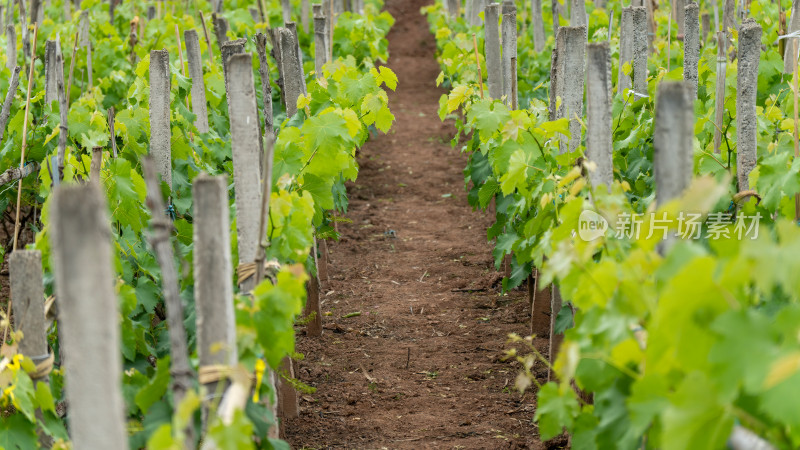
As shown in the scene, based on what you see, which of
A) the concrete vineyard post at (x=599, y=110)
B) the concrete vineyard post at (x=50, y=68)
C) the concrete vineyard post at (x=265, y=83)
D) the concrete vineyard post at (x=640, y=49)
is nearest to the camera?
the concrete vineyard post at (x=599, y=110)

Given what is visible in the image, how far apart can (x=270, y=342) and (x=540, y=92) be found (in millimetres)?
4894

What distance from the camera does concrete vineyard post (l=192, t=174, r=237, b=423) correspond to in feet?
6.35

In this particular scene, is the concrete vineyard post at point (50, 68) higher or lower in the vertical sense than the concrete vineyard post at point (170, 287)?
higher

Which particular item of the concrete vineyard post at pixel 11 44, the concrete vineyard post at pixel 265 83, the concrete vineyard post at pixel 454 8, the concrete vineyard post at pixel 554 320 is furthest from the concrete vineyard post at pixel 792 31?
the concrete vineyard post at pixel 454 8

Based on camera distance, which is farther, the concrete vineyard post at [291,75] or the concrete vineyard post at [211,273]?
the concrete vineyard post at [291,75]

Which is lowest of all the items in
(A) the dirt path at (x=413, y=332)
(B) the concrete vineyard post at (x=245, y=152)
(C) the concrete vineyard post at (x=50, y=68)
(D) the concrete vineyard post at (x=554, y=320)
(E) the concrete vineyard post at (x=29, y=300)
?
(A) the dirt path at (x=413, y=332)

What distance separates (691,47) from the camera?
3.84 m

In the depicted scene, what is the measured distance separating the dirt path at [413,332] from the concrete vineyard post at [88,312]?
2.34 meters

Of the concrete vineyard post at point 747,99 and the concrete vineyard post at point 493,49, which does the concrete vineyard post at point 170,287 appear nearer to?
the concrete vineyard post at point 747,99

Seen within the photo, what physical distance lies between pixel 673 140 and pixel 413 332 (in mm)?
3216

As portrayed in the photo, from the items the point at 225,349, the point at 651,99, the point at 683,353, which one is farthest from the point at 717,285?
the point at 651,99

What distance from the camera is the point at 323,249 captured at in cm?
566

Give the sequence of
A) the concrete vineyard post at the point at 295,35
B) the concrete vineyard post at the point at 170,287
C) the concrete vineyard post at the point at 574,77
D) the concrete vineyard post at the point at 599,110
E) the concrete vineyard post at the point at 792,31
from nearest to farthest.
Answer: the concrete vineyard post at the point at 170,287 → the concrete vineyard post at the point at 599,110 → the concrete vineyard post at the point at 574,77 → the concrete vineyard post at the point at 792,31 → the concrete vineyard post at the point at 295,35

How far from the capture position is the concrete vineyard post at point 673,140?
1940 mm
